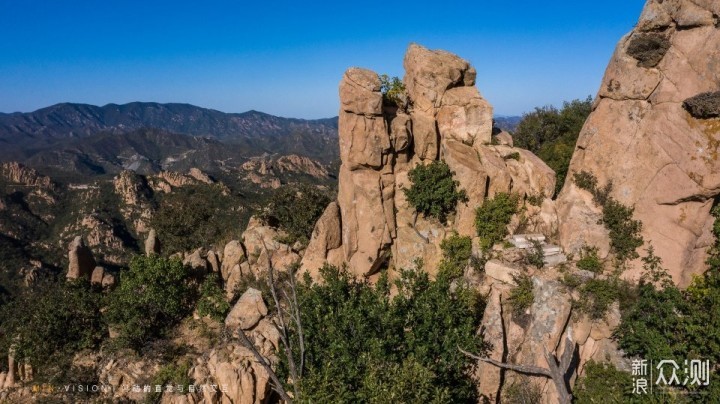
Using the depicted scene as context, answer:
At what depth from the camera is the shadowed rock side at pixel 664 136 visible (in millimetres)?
18312

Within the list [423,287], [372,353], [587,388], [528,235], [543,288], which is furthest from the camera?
[528,235]

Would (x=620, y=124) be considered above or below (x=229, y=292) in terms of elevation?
above

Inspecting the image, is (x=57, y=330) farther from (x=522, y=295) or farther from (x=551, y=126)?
(x=551, y=126)

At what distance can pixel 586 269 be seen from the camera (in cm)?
1947

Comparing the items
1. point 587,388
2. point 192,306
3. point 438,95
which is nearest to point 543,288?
point 587,388

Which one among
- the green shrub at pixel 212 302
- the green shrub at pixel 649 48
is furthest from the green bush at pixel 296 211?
the green shrub at pixel 649 48

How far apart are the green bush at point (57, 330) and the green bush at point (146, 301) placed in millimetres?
1294

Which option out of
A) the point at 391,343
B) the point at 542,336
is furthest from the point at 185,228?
the point at 542,336

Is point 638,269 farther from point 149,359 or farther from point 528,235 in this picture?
point 149,359

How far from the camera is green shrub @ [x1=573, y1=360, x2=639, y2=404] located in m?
16.2

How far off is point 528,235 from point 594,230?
3.19m

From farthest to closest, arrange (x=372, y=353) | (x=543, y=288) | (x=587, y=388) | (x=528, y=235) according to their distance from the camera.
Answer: (x=528, y=235) → (x=543, y=288) → (x=587, y=388) → (x=372, y=353)

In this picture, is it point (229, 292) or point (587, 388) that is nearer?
point (587, 388)

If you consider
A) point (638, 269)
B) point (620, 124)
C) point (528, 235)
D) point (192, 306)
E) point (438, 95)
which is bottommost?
point (192, 306)
